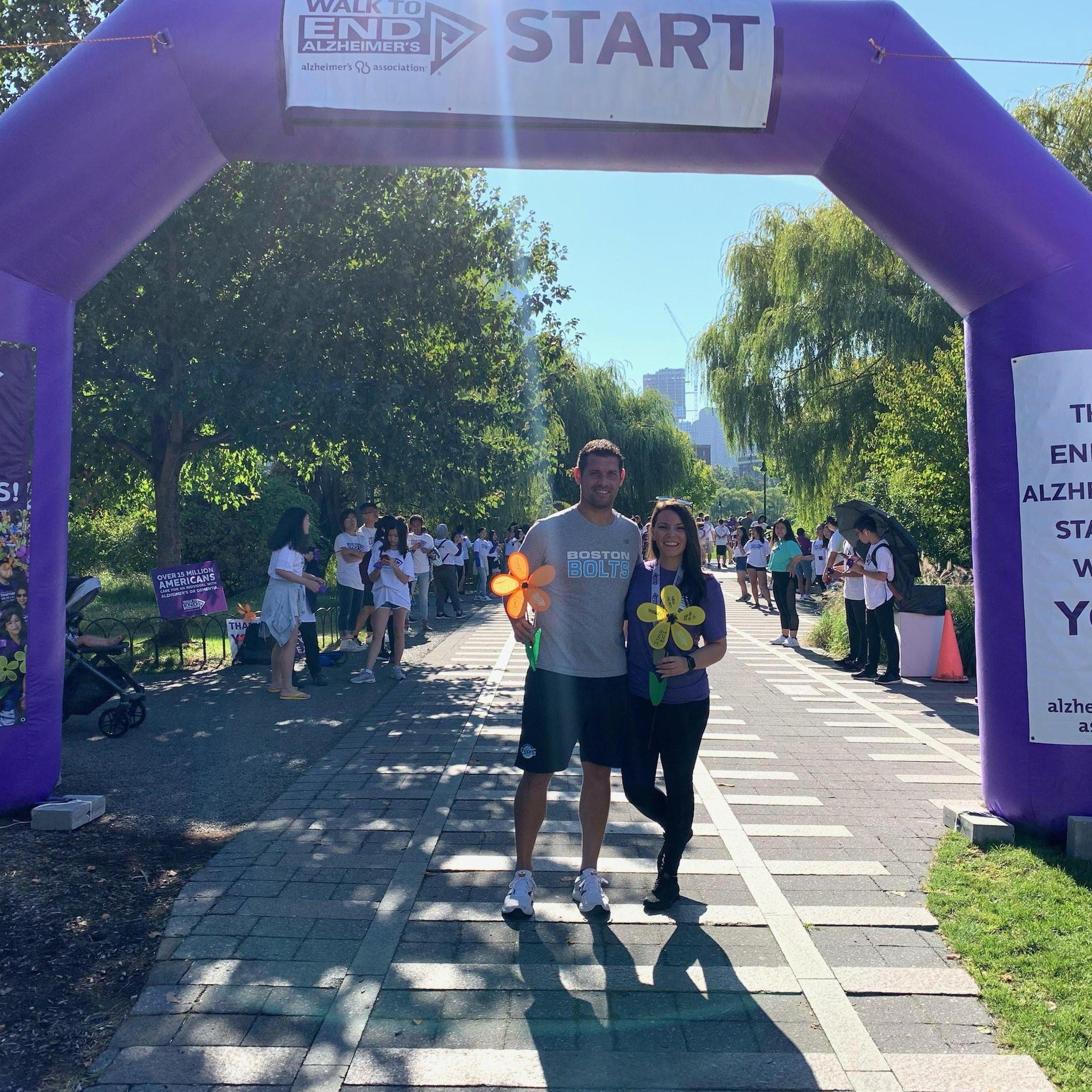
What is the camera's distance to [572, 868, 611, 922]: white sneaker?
4.48m

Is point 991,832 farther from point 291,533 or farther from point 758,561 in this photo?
point 758,561

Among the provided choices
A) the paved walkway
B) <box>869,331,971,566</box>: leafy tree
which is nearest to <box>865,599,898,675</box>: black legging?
<box>869,331,971,566</box>: leafy tree

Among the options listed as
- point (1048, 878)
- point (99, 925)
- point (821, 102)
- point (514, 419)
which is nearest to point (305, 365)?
point (514, 419)

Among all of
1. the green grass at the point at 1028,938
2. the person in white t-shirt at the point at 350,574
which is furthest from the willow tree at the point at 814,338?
the green grass at the point at 1028,938

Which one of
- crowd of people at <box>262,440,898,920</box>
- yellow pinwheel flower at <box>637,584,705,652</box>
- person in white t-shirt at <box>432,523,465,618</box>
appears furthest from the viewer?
person in white t-shirt at <box>432,523,465,618</box>

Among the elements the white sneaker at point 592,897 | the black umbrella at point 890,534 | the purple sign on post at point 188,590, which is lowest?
the white sneaker at point 592,897

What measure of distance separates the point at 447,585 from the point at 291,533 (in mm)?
10609

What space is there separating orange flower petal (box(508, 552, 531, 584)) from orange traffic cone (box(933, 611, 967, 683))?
824cm

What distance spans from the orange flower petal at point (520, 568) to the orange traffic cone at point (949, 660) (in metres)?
8.24

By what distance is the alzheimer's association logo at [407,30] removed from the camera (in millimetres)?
5594

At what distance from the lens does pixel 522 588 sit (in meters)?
4.43

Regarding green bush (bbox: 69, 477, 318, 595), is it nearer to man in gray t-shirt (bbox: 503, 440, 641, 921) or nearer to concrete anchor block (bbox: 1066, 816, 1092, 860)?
man in gray t-shirt (bbox: 503, 440, 641, 921)

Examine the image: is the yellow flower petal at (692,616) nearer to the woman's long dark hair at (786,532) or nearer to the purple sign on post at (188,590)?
the purple sign on post at (188,590)

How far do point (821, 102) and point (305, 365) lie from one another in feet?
25.5
